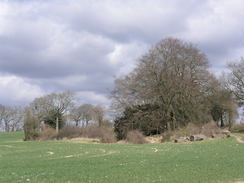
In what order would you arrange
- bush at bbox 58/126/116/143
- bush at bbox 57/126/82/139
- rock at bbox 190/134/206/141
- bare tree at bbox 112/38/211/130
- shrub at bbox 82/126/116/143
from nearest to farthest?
rock at bbox 190/134/206/141 → shrub at bbox 82/126/116/143 → bush at bbox 58/126/116/143 → bare tree at bbox 112/38/211/130 → bush at bbox 57/126/82/139

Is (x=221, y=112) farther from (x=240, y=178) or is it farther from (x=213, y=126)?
(x=240, y=178)

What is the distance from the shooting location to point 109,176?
46.9 feet

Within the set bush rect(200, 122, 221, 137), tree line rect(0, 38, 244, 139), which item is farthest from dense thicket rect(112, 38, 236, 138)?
bush rect(200, 122, 221, 137)

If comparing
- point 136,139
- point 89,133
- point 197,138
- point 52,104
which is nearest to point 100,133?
point 89,133

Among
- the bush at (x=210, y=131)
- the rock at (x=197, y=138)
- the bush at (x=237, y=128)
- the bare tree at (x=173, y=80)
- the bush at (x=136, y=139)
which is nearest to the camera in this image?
the rock at (x=197, y=138)

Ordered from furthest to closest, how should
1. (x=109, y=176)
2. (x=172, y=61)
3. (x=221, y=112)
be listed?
(x=221, y=112) < (x=172, y=61) < (x=109, y=176)

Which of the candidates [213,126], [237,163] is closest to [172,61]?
[213,126]

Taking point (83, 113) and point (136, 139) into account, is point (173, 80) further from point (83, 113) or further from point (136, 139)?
point (83, 113)

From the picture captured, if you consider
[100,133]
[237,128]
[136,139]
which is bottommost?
[136,139]

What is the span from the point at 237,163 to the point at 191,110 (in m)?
42.5

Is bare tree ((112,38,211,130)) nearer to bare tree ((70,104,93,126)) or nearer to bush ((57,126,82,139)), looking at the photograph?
bush ((57,126,82,139))

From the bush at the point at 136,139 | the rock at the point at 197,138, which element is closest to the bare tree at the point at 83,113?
the bush at the point at 136,139

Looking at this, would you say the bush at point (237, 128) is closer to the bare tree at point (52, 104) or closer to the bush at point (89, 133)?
the bush at point (89, 133)

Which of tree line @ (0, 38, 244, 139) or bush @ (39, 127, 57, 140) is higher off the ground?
tree line @ (0, 38, 244, 139)
